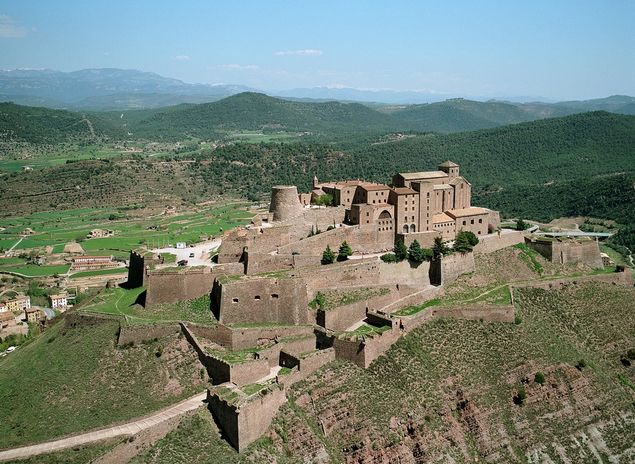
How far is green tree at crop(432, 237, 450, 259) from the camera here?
49.1m

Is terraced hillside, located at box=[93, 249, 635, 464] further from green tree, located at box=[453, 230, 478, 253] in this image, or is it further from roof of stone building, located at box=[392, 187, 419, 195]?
roof of stone building, located at box=[392, 187, 419, 195]

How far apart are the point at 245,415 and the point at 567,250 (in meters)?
35.6

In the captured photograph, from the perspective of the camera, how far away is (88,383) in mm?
35344

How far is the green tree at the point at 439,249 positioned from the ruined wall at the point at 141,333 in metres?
20.0

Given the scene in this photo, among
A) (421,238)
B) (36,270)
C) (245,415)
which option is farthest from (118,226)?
(245,415)

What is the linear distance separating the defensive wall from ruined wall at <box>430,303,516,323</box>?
41.0ft

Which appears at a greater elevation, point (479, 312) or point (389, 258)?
point (389, 258)

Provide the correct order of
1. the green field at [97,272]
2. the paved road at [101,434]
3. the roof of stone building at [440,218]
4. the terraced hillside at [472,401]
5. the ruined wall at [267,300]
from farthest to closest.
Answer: the green field at [97,272]
the roof of stone building at [440,218]
the ruined wall at [267,300]
the terraced hillside at [472,401]
the paved road at [101,434]

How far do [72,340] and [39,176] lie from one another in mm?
92091

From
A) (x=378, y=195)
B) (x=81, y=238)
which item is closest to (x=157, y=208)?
(x=81, y=238)

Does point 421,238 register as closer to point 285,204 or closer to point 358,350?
point 285,204

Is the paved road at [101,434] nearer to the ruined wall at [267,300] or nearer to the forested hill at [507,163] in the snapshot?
the ruined wall at [267,300]

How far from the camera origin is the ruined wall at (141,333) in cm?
3791

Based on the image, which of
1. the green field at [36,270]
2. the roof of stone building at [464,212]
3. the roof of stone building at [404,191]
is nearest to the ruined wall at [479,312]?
the roof of stone building at [404,191]
